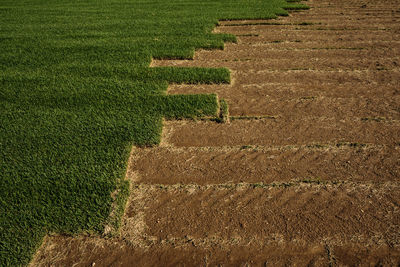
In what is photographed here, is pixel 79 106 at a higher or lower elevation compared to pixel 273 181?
higher

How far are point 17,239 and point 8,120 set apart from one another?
8.76 feet

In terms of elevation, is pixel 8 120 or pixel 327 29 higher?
pixel 327 29

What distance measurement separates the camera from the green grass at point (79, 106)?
3.72 meters

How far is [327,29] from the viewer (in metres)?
9.91

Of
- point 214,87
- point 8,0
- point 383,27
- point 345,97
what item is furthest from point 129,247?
point 8,0

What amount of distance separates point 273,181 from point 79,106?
376 centimetres

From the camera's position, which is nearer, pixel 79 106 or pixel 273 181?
pixel 273 181

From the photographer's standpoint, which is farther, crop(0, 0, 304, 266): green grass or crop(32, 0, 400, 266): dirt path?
crop(0, 0, 304, 266): green grass

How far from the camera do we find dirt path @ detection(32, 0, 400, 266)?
131 inches

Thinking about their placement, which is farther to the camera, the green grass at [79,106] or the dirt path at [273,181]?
the green grass at [79,106]

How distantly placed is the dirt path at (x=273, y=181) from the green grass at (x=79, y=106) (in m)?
0.30

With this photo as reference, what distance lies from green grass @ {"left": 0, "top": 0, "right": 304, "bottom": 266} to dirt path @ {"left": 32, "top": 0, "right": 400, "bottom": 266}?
299 millimetres

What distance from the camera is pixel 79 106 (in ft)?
18.4

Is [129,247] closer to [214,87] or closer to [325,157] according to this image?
[325,157]
